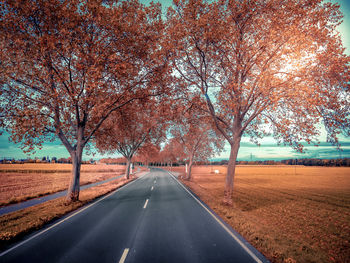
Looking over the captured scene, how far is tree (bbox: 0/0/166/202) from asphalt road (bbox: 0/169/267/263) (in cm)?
506

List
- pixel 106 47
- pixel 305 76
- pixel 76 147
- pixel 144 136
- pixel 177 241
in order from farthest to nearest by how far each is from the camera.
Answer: pixel 144 136
pixel 76 147
pixel 106 47
pixel 305 76
pixel 177 241

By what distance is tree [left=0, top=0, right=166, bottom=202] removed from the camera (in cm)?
811

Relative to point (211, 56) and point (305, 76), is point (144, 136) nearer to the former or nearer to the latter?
point (211, 56)

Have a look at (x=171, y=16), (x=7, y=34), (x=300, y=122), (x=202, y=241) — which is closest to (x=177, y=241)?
(x=202, y=241)

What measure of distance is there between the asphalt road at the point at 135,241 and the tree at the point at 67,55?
16.6ft

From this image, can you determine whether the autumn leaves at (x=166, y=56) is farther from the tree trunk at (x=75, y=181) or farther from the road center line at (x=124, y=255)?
the road center line at (x=124, y=255)

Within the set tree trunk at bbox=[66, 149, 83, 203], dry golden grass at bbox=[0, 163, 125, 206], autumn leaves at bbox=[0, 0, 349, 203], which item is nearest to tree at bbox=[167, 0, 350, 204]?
autumn leaves at bbox=[0, 0, 349, 203]

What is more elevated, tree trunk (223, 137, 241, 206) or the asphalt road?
tree trunk (223, 137, 241, 206)

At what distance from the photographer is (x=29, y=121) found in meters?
8.86

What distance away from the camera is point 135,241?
5.27m

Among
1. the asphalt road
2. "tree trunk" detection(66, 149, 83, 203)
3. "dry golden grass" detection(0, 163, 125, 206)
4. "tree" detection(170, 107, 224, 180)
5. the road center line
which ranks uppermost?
"tree" detection(170, 107, 224, 180)

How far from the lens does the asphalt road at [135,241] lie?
4.38 m

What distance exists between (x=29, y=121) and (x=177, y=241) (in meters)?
9.29

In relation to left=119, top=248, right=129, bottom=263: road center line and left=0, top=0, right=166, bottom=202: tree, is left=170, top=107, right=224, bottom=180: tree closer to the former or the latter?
left=0, top=0, right=166, bottom=202: tree
